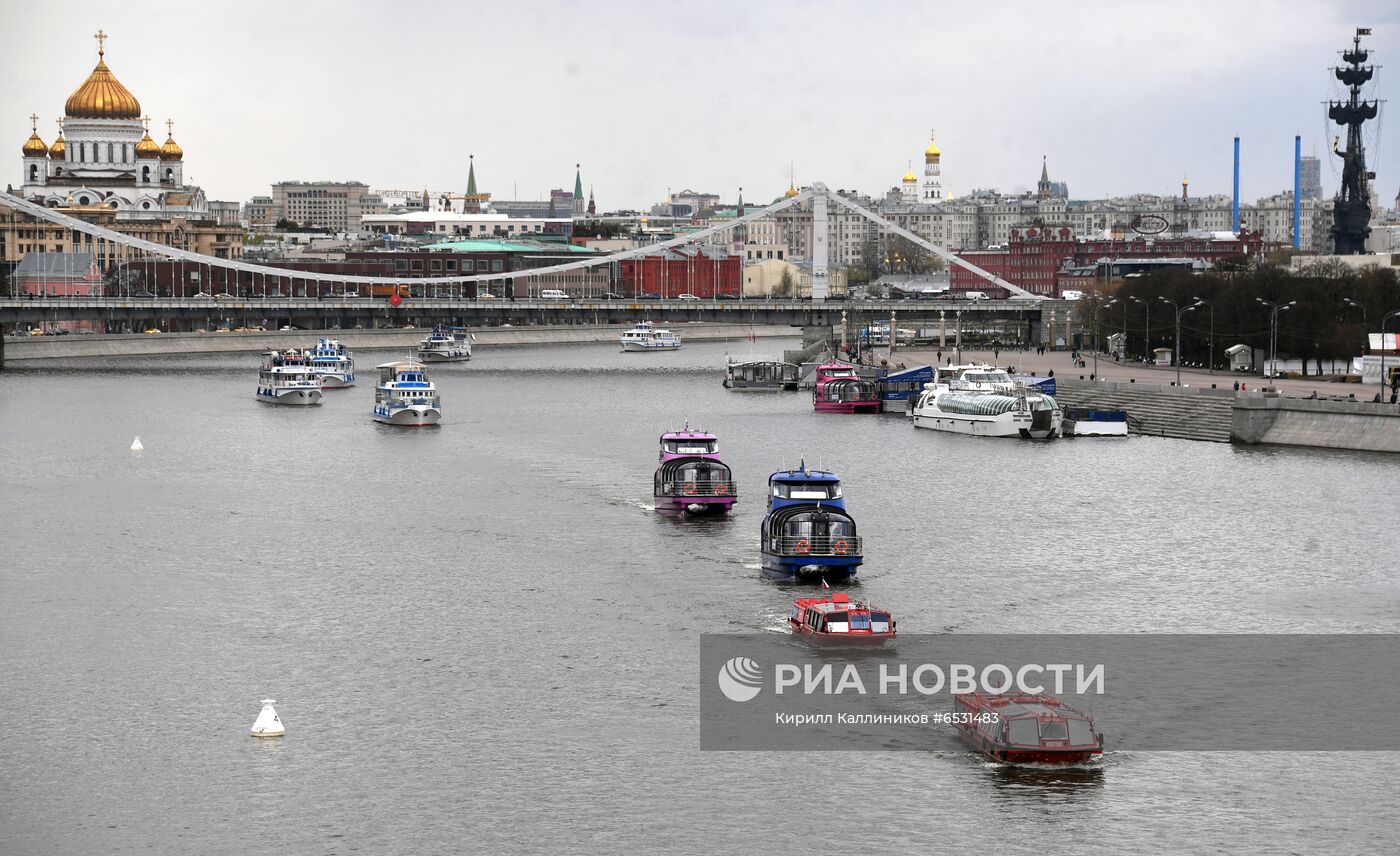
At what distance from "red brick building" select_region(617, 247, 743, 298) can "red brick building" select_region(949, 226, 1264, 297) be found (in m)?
18.7

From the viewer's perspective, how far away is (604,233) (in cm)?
18650

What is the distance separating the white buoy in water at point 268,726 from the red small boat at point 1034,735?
7.67 metres

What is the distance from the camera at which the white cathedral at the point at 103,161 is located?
144 meters

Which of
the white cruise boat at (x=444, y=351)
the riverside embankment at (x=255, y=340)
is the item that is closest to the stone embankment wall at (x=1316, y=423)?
the white cruise boat at (x=444, y=351)

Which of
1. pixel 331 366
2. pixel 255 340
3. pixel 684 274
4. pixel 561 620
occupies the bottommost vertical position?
pixel 561 620

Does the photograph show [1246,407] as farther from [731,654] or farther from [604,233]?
[604,233]

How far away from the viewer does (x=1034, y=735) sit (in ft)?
72.6

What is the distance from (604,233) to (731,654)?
161364mm

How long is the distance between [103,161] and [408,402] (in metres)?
96.1

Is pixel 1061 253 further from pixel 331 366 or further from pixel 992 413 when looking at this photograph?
pixel 992 413

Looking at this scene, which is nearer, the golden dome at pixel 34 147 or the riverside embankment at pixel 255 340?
the riverside embankment at pixel 255 340

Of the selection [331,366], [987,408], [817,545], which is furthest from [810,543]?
[331,366]

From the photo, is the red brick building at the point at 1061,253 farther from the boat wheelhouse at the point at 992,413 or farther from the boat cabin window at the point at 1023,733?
the boat cabin window at the point at 1023,733

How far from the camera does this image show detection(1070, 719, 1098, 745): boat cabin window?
2217cm
